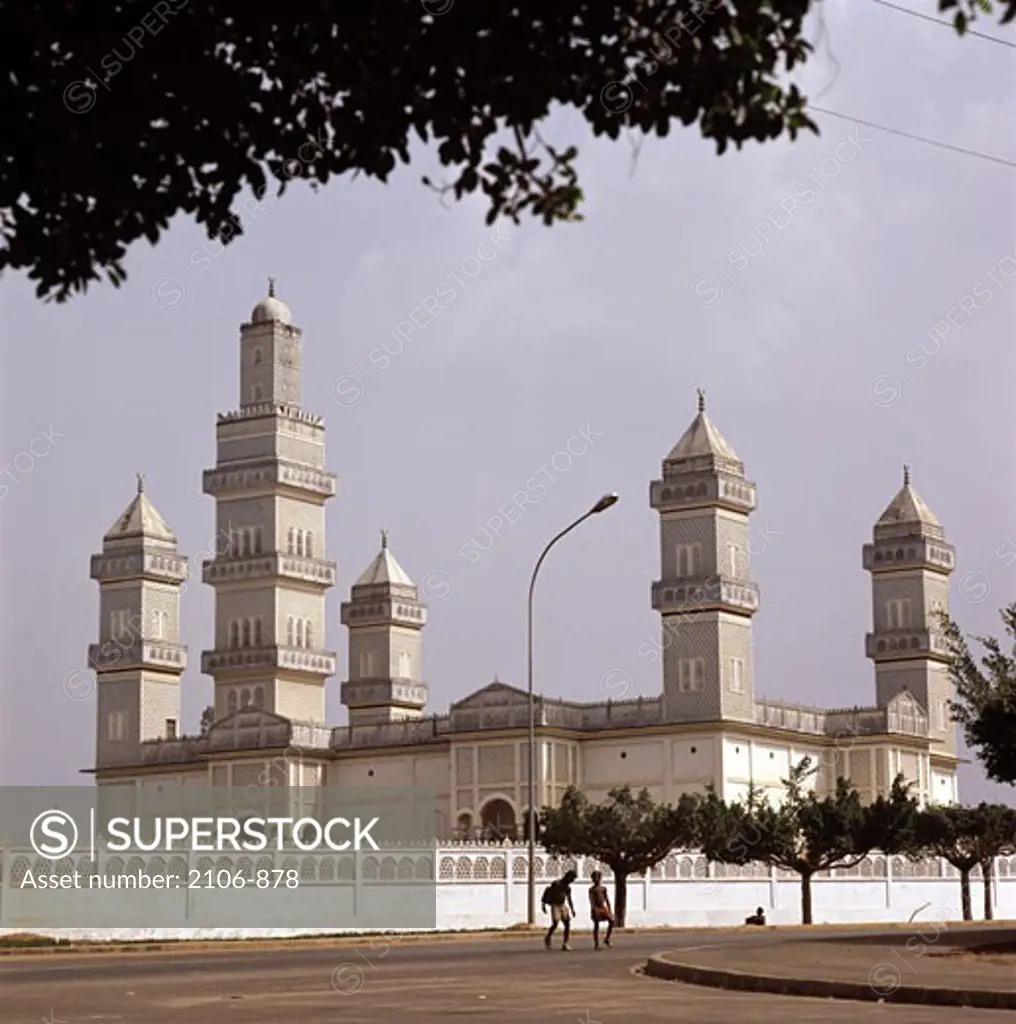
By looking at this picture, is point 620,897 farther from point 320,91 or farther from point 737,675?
point 320,91

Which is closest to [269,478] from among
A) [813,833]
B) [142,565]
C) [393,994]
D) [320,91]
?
[142,565]

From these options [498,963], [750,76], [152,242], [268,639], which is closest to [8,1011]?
[498,963]

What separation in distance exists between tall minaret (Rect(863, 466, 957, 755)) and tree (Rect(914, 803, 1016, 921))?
17331 millimetres

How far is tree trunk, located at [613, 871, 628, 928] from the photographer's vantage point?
44650 millimetres

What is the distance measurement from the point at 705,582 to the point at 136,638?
22.2 meters

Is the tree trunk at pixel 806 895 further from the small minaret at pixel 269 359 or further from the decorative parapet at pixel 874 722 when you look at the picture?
the small minaret at pixel 269 359

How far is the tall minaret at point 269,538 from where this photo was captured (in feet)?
237

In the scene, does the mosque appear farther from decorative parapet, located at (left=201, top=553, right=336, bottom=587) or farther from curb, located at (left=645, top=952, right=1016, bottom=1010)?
curb, located at (left=645, top=952, right=1016, bottom=1010)

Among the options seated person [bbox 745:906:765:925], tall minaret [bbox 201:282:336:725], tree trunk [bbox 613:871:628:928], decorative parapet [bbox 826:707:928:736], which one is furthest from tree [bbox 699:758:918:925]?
tall minaret [bbox 201:282:336:725]

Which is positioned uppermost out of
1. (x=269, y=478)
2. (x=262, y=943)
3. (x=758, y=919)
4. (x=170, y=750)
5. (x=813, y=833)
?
(x=269, y=478)

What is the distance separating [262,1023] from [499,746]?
5333cm

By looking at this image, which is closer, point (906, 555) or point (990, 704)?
point (990, 704)

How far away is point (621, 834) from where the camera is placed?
45406 millimetres

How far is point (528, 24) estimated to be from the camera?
6.01 metres
